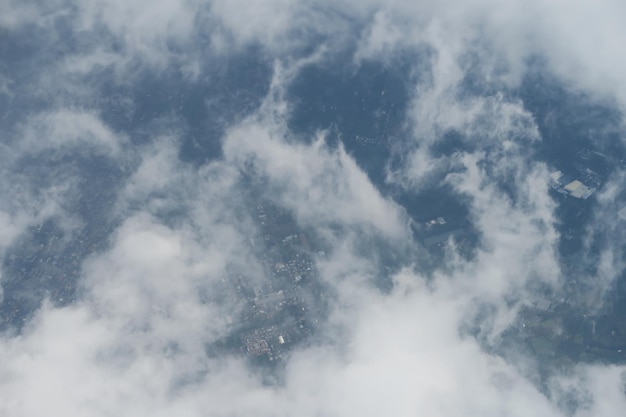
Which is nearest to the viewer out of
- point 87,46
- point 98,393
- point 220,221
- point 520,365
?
point 98,393

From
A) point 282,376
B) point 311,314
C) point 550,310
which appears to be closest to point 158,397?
point 282,376

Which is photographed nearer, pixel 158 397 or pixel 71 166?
pixel 158 397

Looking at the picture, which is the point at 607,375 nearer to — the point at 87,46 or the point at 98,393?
the point at 98,393

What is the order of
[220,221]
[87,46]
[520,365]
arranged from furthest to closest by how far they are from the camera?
[87,46], [220,221], [520,365]

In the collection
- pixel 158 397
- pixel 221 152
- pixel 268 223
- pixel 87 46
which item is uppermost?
pixel 87 46

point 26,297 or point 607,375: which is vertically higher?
point 26,297

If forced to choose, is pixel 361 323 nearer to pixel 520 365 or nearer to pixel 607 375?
pixel 520 365

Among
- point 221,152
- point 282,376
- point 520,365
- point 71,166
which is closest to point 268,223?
point 221,152
